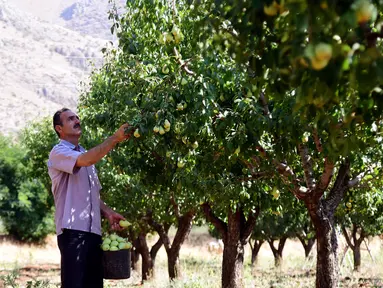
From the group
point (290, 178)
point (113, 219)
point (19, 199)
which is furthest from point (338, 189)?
point (19, 199)

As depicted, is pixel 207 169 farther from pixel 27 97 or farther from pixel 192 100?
pixel 27 97

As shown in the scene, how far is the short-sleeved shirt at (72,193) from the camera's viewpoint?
156 inches

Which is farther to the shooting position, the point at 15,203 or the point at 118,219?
the point at 15,203

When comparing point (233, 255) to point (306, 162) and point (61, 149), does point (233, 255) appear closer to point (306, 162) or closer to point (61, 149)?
point (306, 162)

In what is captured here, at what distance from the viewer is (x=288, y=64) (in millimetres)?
1744

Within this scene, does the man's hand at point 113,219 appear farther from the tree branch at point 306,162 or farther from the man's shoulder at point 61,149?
the tree branch at point 306,162

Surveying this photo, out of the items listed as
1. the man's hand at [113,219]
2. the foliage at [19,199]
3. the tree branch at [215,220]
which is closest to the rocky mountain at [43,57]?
the foliage at [19,199]

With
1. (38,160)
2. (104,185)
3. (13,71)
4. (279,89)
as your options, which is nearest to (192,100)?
(279,89)

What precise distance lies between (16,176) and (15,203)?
167cm

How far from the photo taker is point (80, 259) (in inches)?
155

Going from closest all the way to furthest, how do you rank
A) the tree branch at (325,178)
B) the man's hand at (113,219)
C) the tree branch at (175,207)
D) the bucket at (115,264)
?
the bucket at (115,264)
the man's hand at (113,219)
the tree branch at (325,178)
the tree branch at (175,207)

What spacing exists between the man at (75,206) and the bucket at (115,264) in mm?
62

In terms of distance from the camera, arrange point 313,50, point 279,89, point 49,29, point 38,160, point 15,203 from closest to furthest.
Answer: point 313,50 < point 279,89 < point 38,160 < point 15,203 < point 49,29

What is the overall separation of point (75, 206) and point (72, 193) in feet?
0.30
